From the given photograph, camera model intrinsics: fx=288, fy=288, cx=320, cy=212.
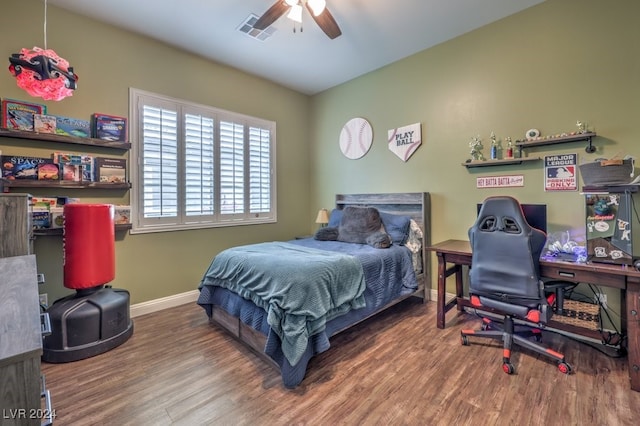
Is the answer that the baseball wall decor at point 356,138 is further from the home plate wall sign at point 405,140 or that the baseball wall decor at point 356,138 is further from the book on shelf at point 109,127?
the book on shelf at point 109,127

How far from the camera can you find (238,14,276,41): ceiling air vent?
2.82m

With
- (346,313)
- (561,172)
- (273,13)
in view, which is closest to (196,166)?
(273,13)

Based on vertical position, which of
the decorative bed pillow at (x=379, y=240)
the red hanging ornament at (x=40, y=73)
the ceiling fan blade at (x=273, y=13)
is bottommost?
the decorative bed pillow at (x=379, y=240)

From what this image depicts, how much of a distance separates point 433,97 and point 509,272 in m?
2.22

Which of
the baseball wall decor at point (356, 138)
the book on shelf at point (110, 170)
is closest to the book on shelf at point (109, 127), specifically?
→ the book on shelf at point (110, 170)

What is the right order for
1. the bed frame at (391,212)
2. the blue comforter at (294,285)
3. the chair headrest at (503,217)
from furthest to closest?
the bed frame at (391,212) → the chair headrest at (503,217) → the blue comforter at (294,285)

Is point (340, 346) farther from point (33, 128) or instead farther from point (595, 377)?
point (33, 128)

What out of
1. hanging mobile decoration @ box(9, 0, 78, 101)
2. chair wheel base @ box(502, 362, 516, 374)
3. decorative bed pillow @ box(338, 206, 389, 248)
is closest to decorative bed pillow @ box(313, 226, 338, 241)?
decorative bed pillow @ box(338, 206, 389, 248)

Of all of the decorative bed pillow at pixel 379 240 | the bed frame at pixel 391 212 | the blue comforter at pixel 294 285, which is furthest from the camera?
the decorative bed pillow at pixel 379 240

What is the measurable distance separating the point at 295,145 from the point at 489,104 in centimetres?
276

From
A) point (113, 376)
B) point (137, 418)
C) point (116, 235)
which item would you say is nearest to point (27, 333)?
point (137, 418)

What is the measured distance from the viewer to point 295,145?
185 inches

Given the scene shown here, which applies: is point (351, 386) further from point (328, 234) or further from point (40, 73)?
point (40, 73)

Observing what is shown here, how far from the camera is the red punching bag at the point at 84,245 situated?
2336mm
